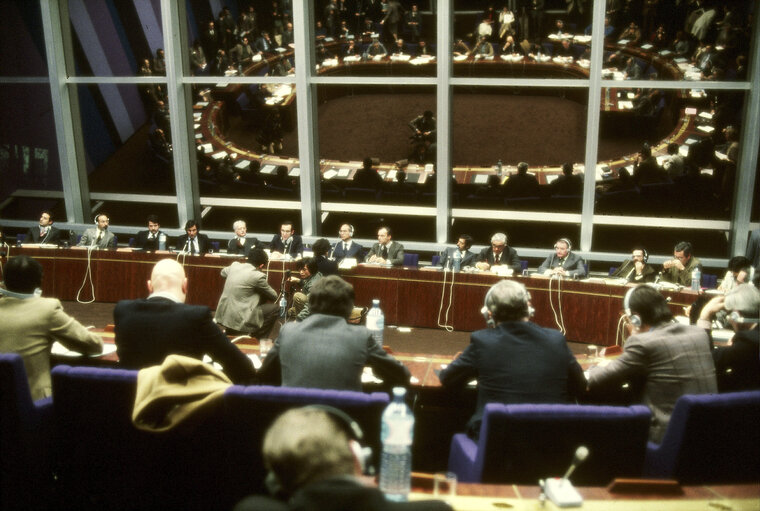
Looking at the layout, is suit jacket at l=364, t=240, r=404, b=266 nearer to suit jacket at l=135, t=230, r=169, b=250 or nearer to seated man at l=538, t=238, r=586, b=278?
seated man at l=538, t=238, r=586, b=278

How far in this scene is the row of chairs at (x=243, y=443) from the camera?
2943 millimetres

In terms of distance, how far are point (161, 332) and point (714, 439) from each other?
244 cm

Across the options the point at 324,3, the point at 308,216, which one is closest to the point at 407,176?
the point at 308,216

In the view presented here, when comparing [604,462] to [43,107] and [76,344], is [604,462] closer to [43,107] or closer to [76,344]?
[76,344]

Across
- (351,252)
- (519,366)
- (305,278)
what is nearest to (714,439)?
(519,366)

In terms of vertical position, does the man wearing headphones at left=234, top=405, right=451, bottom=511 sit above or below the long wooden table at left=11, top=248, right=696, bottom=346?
above

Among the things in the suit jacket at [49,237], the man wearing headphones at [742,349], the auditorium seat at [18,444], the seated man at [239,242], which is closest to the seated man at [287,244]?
the seated man at [239,242]

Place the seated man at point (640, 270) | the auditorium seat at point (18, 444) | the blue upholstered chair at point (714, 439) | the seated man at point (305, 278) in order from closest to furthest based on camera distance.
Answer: the blue upholstered chair at point (714, 439) < the auditorium seat at point (18, 444) < the seated man at point (305, 278) < the seated man at point (640, 270)

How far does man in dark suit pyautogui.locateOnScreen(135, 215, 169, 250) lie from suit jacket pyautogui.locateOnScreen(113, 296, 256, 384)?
5329mm

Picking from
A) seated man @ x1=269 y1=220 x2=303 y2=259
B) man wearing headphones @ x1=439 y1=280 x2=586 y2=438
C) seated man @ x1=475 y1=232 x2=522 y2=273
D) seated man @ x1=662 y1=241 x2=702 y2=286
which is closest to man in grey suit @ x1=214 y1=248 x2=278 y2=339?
seated man @ x1=269 y1=220 x2=303 y2=259

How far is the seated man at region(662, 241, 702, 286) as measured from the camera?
23.8 ft

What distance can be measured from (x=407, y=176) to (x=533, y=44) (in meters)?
7.32

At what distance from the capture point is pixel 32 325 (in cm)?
363

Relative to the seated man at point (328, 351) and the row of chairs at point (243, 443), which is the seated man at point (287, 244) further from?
the row of chairs at point (243, 443)
